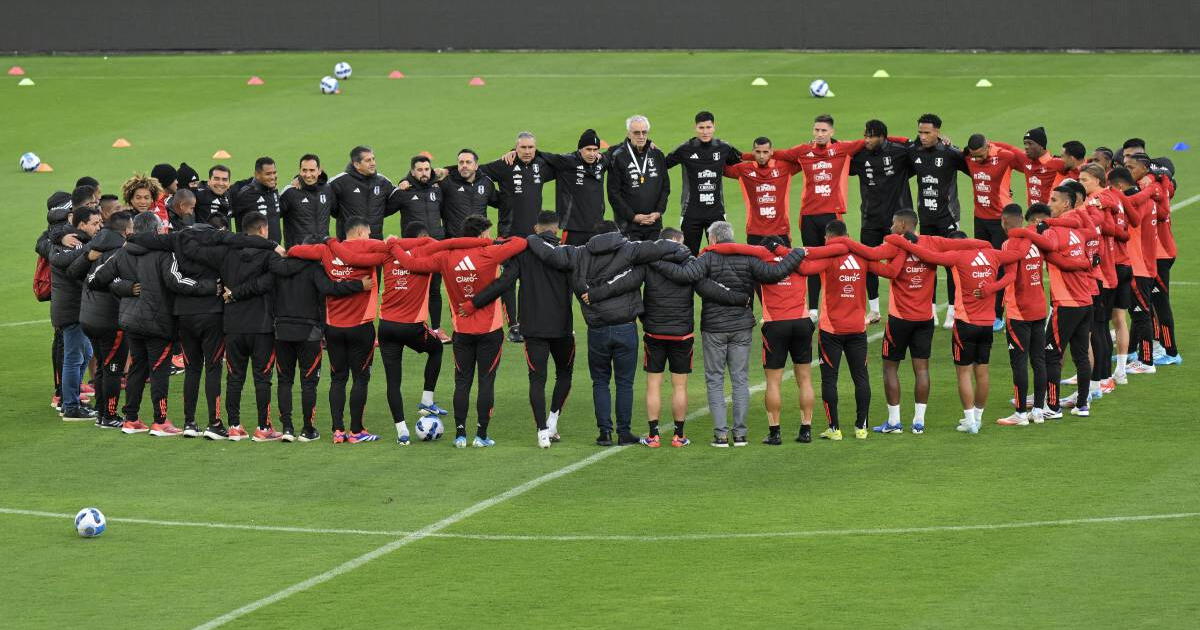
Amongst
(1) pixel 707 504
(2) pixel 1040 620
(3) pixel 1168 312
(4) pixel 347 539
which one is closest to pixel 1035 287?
(3) pixel 1168 312

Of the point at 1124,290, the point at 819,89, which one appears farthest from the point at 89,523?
the point at 819,89

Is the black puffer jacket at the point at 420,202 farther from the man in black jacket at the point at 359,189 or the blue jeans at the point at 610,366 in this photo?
the blue jeans at the point at 610,366

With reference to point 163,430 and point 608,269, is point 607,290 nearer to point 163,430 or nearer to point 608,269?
point 608,269

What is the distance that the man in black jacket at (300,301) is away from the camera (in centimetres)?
1672

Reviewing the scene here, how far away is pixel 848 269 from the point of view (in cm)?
1672

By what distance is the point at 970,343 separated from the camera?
56.0ft

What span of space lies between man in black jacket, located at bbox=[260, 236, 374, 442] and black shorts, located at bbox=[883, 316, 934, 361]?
198 inches

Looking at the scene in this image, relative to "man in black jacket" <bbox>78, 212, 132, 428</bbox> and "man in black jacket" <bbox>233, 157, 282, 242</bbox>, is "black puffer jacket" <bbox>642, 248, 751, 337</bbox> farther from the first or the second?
"man in black jacket" <bbox>233, 157, 282, 242</bbox>

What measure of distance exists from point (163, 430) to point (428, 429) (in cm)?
270

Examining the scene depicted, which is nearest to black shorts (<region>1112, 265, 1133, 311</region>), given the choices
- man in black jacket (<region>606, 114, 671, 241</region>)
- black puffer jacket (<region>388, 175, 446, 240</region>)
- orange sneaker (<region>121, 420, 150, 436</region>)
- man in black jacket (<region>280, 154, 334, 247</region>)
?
man in black jacket (<region>606, 114, 671, 241</region>)

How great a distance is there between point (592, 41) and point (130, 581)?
111ft

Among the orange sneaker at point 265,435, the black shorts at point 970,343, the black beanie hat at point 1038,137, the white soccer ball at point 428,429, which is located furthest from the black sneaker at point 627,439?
the black beanie hat at point 1038,137

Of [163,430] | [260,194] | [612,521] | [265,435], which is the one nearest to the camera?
[612,521]

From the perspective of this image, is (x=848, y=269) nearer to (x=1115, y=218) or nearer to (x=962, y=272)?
(x=962, y=272)
